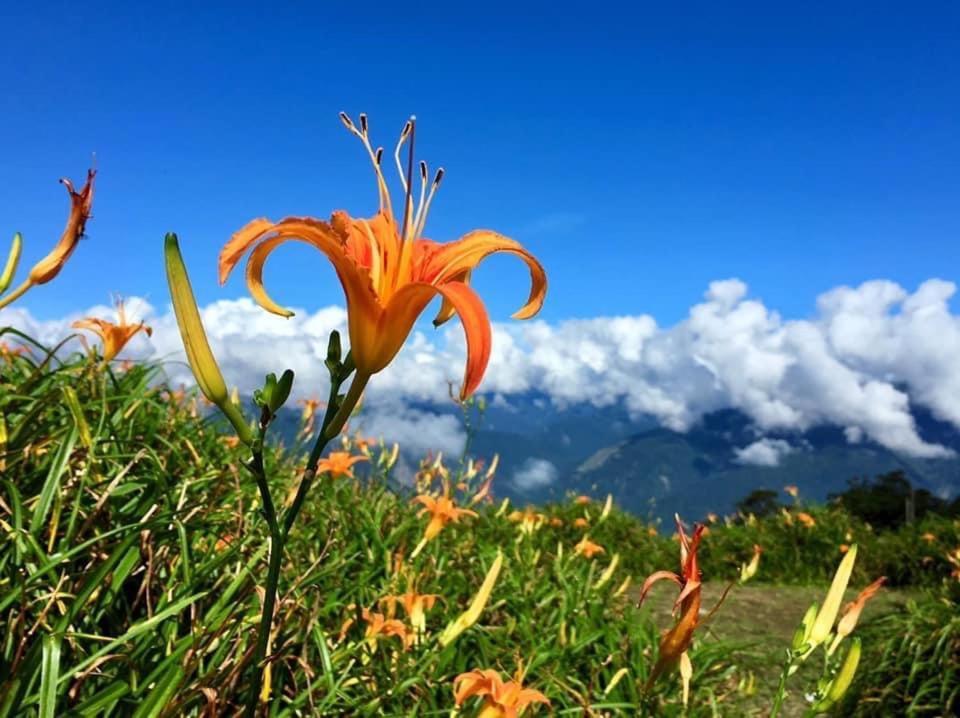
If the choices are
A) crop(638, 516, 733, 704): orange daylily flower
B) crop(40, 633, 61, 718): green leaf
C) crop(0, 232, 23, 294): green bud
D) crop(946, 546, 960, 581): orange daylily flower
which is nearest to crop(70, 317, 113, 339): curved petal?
crop(0, 232, 23, 294): green bud

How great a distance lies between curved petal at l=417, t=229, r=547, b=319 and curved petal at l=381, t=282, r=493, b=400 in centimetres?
11

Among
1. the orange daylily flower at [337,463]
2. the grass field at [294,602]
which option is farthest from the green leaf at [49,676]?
the orange daylily flower at [337,463]

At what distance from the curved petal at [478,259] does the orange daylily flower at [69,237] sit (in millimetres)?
1351

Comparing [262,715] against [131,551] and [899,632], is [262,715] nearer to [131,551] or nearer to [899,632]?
[131,551]

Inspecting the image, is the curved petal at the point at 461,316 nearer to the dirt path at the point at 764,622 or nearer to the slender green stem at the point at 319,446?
the slender green stem at the point at 319,446

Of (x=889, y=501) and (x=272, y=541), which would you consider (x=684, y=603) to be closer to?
(x=272, y=541)

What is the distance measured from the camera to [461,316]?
1121 mm

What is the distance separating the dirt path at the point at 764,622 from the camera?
3723 mm

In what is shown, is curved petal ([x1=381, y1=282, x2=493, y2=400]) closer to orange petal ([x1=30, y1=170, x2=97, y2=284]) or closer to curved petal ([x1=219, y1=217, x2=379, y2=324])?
curved petal ([x1=219, y1=217, x2=379, y2=324])

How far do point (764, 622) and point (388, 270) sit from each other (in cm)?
437

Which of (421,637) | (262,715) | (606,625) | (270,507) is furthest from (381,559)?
(270,507)

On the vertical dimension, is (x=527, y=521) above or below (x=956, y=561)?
above

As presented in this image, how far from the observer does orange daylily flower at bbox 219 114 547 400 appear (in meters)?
1.18

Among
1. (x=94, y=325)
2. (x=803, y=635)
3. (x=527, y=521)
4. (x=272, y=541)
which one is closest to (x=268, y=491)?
(x=272, y=541)
